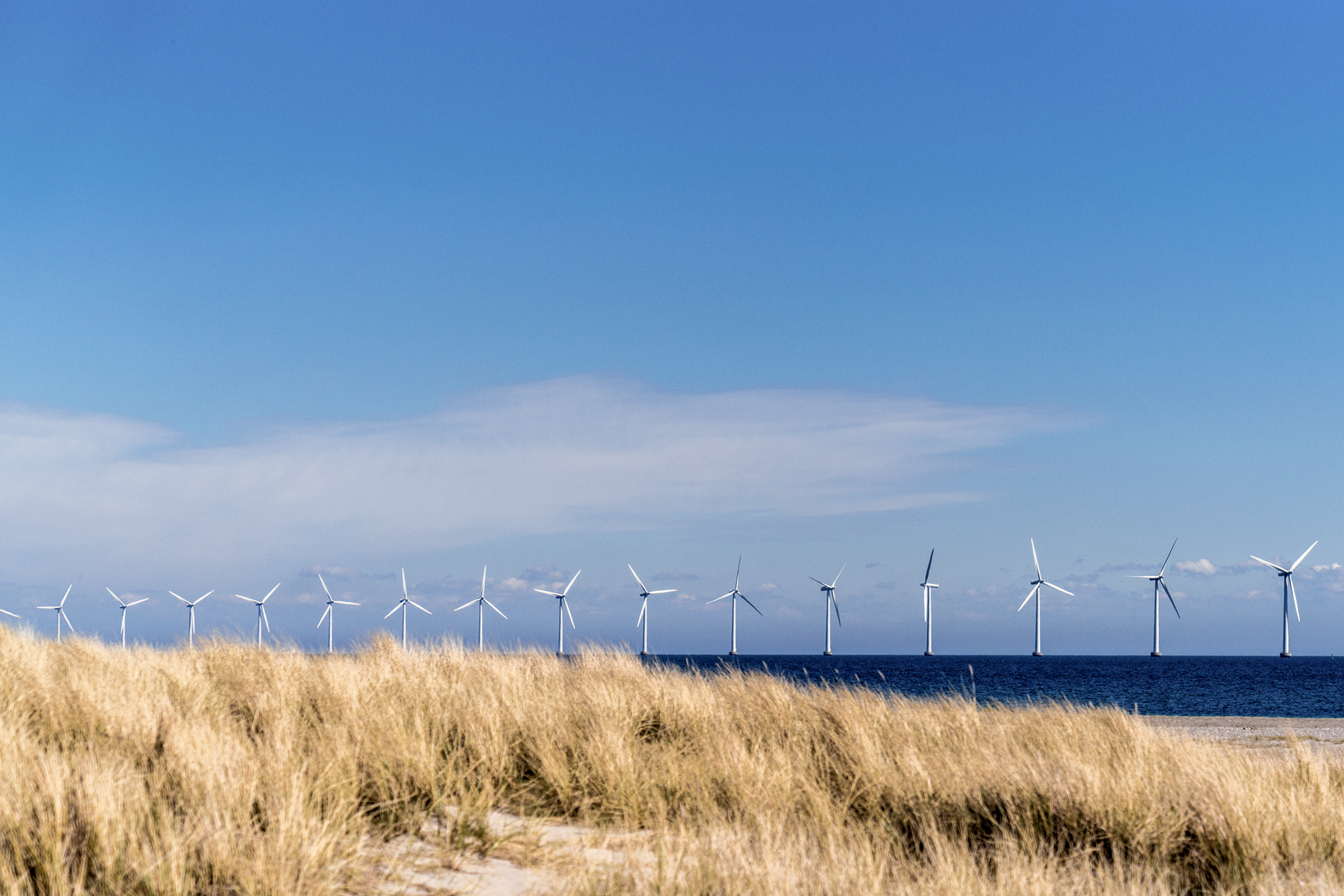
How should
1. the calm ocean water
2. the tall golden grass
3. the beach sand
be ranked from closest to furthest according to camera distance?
the tall golden grass, the beach sand, the calm ocean water

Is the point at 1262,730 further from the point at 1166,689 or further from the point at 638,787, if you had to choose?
the point at 1166,689

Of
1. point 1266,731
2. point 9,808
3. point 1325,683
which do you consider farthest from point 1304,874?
point 1325,683

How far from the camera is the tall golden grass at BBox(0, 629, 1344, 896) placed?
691 centimetres

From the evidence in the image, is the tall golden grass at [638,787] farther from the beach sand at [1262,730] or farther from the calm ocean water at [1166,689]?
the beach sand at [1262,730]

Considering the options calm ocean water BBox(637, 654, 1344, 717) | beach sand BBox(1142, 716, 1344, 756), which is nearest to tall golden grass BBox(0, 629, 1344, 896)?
calm ocean water BBox(637, 654, 1344, 717)

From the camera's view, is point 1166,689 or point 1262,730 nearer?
point 1262,730

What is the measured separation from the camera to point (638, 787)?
994cm

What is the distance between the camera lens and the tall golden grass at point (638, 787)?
691 centimetres

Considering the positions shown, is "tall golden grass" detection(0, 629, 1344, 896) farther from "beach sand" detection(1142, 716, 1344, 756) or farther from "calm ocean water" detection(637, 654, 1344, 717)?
"beach sand" detection(1142, 716, 1344, 756)

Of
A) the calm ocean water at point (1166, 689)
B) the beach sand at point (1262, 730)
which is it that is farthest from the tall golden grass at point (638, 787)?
the beach sand at point (1262, 730)

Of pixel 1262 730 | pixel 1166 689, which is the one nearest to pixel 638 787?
pixel 1262 730

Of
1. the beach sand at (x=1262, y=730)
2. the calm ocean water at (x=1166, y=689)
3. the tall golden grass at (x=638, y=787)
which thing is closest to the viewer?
the tall golden grass at (x=638, y=787)

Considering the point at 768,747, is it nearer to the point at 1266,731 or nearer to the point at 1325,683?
the point at 1266,731

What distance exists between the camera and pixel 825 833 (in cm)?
905
